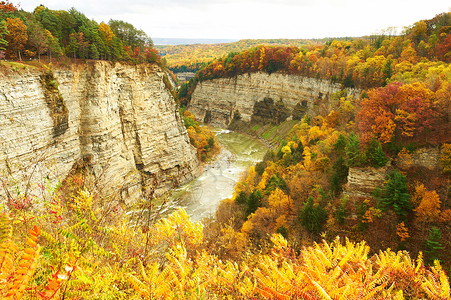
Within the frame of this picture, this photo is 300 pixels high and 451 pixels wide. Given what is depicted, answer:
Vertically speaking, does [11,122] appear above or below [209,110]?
above

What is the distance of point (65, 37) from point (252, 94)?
51.5 meters

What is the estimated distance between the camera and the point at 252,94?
241 ft

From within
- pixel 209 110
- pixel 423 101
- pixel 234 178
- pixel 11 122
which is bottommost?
pixel 234 178

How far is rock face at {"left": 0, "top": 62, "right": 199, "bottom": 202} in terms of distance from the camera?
2069 cm

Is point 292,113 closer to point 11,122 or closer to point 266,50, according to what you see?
point 266,50

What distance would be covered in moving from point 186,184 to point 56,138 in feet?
66.1

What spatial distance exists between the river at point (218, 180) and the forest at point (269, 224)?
4.98 meters

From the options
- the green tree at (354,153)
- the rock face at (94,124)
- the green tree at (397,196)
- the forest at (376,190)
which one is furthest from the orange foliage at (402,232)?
the rock face at (94,124)

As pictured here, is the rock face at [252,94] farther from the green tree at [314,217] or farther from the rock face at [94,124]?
the green tree at [314,217]

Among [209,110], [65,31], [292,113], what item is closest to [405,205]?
[65,31]

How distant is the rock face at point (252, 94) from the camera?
5959 cm

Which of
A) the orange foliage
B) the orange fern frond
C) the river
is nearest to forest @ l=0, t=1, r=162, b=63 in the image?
the river

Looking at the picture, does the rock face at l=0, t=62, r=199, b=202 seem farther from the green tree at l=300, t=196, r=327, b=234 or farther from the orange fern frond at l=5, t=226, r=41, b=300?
the orange fern frond at l=5, t=226, r=41, b=300

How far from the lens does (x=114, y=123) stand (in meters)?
30.5
